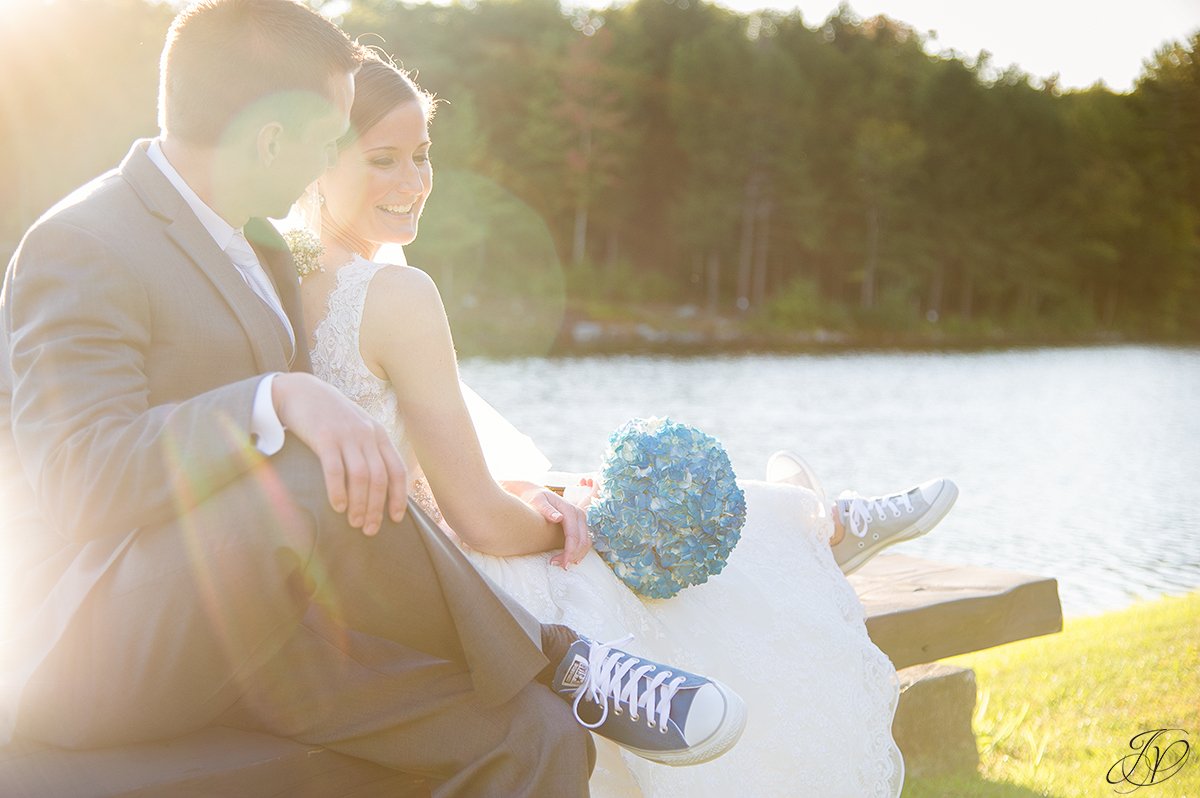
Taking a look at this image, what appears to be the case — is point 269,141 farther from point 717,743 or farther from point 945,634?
point 945,634

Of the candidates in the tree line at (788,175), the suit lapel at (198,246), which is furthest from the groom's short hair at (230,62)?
the tree line at (788,175)

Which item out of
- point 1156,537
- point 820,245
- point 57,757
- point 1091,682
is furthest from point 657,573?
point 820,245

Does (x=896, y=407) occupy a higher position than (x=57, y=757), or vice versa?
(x=57, y=757)

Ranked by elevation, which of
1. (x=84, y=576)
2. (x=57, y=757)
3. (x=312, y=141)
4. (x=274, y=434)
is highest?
(x=312, y=141)

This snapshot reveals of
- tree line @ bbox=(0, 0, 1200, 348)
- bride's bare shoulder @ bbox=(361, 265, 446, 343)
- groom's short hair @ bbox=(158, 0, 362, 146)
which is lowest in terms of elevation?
bride's bare shoulder @ bbox=(361, 265, 446, 343)

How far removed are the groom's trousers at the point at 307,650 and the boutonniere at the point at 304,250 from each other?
3.46 ft

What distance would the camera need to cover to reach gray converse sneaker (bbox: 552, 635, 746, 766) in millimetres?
2211

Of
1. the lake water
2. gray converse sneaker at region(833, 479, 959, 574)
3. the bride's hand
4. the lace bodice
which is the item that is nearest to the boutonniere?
the lace bodice

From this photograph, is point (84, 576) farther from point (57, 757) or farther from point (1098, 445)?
point (1098, 445)

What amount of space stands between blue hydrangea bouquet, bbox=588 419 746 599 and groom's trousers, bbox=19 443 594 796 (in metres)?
0.65

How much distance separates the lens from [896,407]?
72.7ft

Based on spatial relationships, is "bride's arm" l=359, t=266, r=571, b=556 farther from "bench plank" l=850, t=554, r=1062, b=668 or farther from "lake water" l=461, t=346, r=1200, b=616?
"lake water" l=461, t=346, r=1200, b=616

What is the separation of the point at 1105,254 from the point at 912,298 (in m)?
10.8

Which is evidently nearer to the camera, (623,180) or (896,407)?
(896,407)
